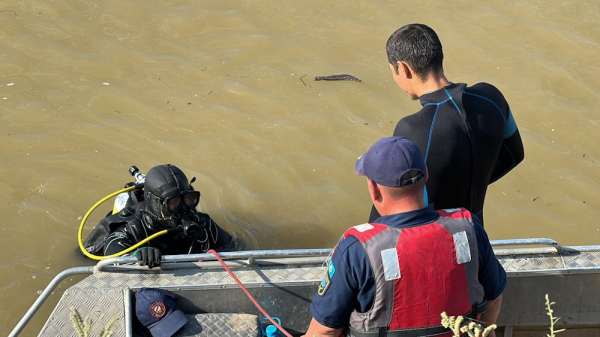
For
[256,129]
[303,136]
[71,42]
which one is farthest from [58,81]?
[303,136]

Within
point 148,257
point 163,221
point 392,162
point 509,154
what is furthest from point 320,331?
point 163,221

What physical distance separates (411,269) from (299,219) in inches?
139

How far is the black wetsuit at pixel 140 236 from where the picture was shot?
183 inches

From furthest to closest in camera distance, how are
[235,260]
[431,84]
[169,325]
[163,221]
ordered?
[163,221]
[235,260]
[169,325]
[431,84]

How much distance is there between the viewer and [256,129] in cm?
677

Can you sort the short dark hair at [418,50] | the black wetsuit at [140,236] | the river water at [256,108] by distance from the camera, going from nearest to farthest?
the short dark hair at [418,50] → the black wetsuit at [140,236] → the river water at [256,108]

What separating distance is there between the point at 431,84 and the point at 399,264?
1039 millimetres

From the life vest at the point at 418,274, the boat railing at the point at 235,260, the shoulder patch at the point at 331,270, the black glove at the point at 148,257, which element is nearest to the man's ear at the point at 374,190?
the life vest at the point at 418,274

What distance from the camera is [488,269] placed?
2.67 meters

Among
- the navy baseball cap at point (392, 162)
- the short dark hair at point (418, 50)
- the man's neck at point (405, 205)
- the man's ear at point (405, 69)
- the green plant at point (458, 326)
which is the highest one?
the short dark hair at point (418, 50)

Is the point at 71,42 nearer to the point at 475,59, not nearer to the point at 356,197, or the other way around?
the point at 356,197

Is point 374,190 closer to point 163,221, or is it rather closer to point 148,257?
point 148,257

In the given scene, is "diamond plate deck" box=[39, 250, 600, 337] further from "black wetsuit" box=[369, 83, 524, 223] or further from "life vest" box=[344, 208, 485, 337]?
"life vest" box=[344, 208, 485, 337]

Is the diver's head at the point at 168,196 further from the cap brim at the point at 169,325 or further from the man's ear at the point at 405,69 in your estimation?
the man's ear at the point at 405,69
